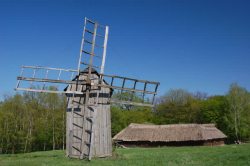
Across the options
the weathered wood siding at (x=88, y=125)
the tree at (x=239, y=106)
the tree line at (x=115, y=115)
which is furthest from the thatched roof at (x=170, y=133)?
the weathered wood siding at (x=88, y=125)

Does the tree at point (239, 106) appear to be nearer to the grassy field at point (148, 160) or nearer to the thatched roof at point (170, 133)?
the thatched roof at point (170, 133)

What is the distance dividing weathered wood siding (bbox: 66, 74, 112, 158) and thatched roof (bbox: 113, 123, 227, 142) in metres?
35.2

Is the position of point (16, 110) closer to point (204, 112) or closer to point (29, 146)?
point (29, 146)

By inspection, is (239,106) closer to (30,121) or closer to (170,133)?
(170,133)

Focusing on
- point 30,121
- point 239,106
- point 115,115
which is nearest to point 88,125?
point 30,121

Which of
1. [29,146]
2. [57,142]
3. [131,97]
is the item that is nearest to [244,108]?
[57,142]

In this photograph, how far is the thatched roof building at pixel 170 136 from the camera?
53.9m

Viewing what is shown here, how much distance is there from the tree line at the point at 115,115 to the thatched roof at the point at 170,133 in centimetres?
503

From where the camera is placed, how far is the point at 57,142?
59.3 metres

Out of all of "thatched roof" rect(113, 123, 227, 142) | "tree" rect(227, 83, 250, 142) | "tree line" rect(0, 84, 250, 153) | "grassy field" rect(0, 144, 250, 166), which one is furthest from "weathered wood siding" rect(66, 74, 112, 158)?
"tree" rect(227, 83, 250, 142)

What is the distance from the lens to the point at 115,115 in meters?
68.2

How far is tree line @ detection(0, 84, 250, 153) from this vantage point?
2229 inches

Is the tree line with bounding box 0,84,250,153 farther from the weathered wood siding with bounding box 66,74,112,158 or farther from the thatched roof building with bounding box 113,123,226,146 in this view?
the weathered wood siding with bounding box 66,74,112,158

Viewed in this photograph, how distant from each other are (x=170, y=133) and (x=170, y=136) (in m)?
0.90
